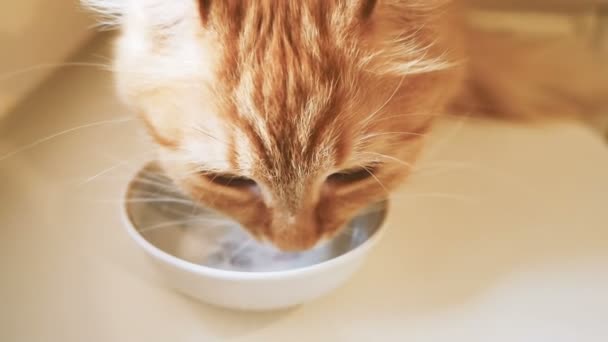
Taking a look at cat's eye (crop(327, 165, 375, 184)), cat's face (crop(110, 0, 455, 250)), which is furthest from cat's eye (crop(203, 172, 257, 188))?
cat's eye (crop(327, 165, 375, 184))

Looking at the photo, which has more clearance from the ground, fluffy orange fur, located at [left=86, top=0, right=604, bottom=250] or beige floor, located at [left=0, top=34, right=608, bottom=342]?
fluffy orange fur, located at [left=86, top=0, right=604, bottom=250]

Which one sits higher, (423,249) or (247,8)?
(247,8)

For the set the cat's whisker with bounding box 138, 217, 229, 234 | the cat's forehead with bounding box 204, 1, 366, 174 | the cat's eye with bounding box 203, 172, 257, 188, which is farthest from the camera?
the cat's whisker with bounding box 138, 217, 229, 234

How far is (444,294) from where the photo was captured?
1.00 meters

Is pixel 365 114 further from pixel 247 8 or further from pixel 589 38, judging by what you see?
pixel 589 38

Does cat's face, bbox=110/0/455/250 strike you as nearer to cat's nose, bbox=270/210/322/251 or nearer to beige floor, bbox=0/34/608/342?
cat's nose, bbox=270/210/322/251

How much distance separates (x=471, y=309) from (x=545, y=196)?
1.23 feet

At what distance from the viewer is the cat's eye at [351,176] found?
853 mm

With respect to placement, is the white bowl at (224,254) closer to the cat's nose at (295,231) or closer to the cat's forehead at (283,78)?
the cat's nose at (295,231)

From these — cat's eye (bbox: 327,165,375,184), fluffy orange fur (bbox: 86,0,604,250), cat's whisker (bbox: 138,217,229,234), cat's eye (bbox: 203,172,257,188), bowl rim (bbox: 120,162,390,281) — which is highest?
fluffy orange fur (bbox: 86,0,604,250)

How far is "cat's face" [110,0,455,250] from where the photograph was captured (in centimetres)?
73

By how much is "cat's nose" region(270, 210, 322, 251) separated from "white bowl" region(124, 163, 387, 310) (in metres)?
0.04

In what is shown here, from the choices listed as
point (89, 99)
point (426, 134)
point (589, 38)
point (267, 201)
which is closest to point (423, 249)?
point (426, 134)

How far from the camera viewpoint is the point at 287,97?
2.38ft
